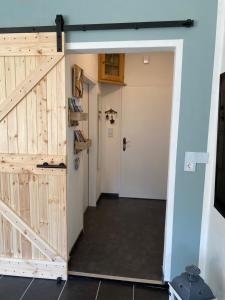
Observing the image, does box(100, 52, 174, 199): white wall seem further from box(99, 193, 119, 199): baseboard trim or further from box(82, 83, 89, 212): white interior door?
box(82, 83, 89, 212): white interior door

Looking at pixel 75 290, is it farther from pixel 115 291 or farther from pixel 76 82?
pixel 76 82

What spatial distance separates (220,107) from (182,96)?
1.38 ft

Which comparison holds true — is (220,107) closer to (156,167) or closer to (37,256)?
(37,256)

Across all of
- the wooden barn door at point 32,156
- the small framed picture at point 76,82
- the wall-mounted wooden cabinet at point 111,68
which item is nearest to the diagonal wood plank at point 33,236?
the wooden barn door at point 32,156

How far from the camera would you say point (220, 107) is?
1.65m

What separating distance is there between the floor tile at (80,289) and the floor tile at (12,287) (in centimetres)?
38

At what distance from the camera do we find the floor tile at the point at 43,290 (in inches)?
83.0

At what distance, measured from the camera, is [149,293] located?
217cm

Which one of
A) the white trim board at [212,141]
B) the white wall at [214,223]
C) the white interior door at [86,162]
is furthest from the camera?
the white interior door at [86,162]

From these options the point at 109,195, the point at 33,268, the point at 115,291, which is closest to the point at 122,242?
→ the point at 115,291

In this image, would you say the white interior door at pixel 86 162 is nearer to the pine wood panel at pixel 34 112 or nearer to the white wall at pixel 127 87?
the white wall at pixel 127 87

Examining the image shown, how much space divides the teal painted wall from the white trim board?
37 mm

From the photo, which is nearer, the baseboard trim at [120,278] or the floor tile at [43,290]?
the floor tile at [43,290]

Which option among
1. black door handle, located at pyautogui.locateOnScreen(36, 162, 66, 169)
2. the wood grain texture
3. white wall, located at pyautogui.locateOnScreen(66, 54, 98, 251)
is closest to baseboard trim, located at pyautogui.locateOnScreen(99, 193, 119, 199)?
white wall, located at pyautogui.locateOnScreen(66, 54, 98, 251)
